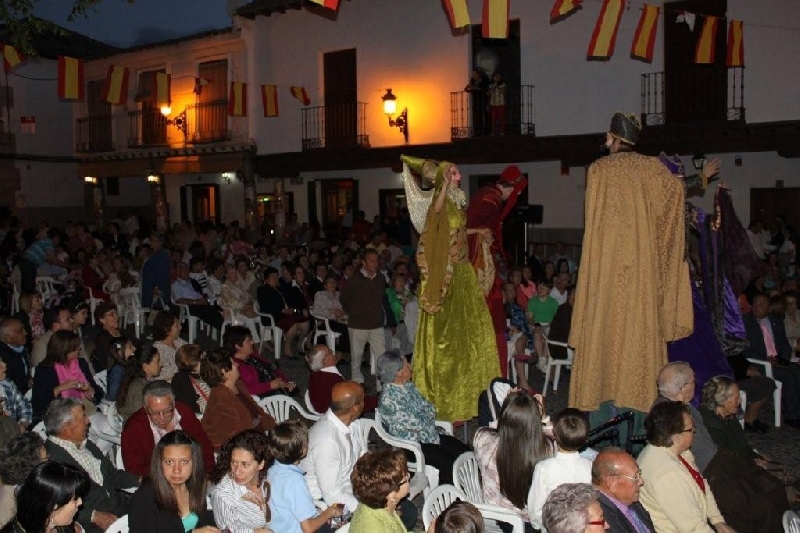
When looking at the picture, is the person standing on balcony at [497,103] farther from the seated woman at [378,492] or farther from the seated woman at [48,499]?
the seated woman at [48,499]

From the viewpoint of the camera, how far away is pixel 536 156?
16234 mm

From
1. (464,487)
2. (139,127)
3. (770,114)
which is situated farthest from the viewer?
(139,127)

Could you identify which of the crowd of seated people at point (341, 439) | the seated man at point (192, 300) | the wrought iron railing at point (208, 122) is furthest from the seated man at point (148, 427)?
the wrought iron railing at point (208, 122)

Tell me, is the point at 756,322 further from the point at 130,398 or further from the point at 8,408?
the point at 8,408

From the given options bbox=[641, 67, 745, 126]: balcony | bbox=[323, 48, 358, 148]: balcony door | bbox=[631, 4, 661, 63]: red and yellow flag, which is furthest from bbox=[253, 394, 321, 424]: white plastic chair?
bbox=[323, 48, 358, 148]: balcony door

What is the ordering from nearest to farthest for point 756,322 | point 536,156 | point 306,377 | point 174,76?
point 756,322 < point 306,377 < point 536,156 < point 174,76

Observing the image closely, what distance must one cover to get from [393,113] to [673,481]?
15397 mm

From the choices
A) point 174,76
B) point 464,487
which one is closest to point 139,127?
point 174,76

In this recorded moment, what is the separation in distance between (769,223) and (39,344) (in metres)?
12.2

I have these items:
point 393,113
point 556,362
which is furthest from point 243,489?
point 393,113

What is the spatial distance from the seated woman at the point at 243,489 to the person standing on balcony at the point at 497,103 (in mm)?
13477

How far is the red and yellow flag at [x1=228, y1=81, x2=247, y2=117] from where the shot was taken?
2022 centimetres

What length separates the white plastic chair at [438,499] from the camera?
4027 mm

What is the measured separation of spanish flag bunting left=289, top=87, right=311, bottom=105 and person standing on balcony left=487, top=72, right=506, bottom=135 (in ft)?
16.4
